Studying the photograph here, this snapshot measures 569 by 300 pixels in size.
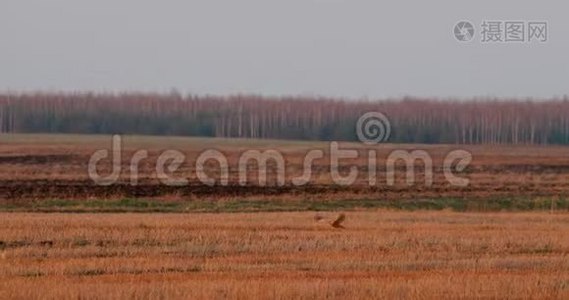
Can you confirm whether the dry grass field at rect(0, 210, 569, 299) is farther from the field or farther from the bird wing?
the bird wing

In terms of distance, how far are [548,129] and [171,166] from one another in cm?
8709

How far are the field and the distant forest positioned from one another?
79.7 meters

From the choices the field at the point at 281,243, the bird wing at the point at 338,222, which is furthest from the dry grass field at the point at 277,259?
the bird wing at the point at 338,222

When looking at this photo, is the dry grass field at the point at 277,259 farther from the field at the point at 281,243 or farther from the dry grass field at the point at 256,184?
the dry grass field at the point at 256,184

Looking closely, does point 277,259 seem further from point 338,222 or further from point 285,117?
point 285,117

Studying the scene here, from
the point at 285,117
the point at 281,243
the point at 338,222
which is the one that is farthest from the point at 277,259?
the point at 285,117

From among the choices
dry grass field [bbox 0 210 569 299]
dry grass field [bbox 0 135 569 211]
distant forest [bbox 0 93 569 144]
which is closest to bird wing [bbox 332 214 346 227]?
dry grass field [bbox 0 210 569 299]

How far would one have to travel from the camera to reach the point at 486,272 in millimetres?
17250

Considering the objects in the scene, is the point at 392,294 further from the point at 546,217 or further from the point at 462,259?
the point at 546,217

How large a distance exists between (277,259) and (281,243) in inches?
105

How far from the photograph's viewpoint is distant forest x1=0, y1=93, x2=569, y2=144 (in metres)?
134

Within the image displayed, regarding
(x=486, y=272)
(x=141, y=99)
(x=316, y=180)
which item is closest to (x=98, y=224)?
(x=486, y=272)

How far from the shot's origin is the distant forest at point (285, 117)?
13450 cm

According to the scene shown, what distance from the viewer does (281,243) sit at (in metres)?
21.5
